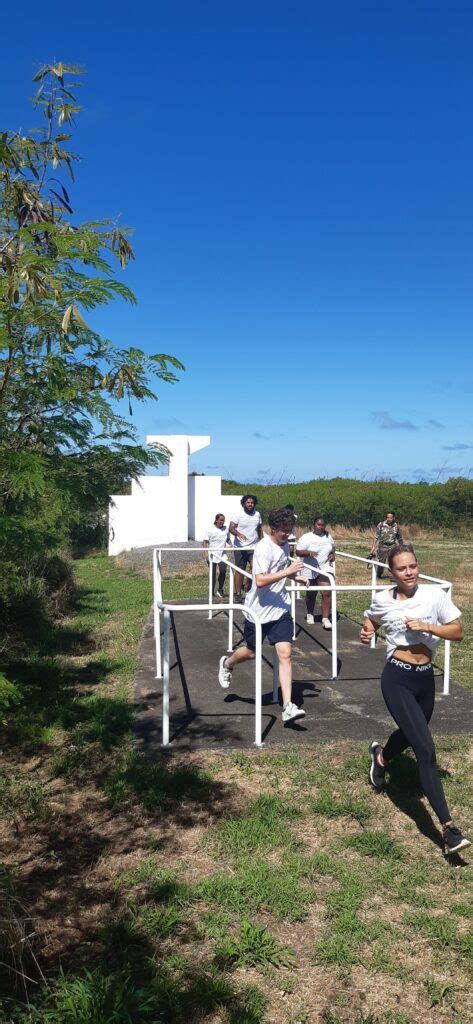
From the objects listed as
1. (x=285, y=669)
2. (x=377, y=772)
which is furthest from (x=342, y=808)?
(x=285, y=669)

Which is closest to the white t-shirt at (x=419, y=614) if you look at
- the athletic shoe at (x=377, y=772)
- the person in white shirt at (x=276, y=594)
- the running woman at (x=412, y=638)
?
the running woman at (x=412, y=638)

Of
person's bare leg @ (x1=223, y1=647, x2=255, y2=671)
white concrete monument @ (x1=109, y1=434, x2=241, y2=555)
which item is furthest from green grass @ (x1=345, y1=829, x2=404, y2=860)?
white concrete monument @ (x1=109, y1=434, x2=241, y2=555)

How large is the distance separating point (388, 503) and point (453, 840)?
30.5 m

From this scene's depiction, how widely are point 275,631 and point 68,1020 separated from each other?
3418 millimetres

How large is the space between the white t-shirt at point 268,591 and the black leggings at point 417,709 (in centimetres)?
163

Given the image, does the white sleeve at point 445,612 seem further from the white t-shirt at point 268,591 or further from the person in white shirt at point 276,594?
the white t-shirt at point 268,591

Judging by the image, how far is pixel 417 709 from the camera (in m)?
4.02

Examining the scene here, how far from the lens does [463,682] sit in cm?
743

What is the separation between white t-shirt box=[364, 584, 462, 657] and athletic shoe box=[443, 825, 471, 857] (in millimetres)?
958

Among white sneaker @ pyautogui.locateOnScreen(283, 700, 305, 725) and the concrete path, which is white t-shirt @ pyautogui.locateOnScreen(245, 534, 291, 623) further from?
the concrete path

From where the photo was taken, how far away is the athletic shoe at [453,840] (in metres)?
3.69

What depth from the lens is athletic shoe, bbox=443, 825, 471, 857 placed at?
145 inches

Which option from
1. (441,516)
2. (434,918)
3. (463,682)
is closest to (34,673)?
(463,682)

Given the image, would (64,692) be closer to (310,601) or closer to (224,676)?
(224,676)
